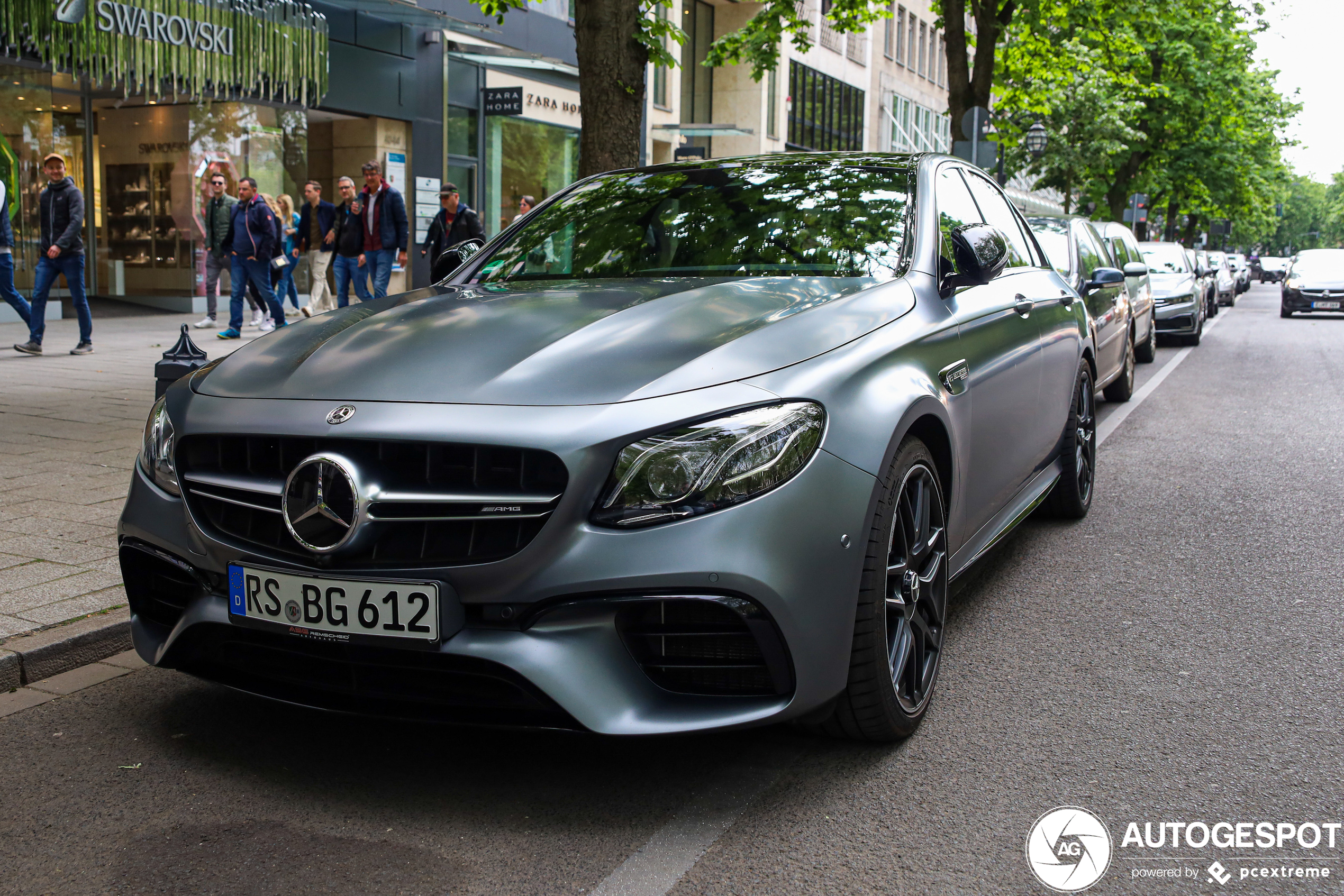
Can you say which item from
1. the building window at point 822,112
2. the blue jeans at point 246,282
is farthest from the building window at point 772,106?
the blue jeans at point 246,282

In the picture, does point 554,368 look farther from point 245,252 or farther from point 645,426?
point 245,252

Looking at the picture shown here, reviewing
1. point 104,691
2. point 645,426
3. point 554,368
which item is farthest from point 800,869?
point 104,691

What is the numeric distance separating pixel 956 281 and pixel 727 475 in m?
1.57

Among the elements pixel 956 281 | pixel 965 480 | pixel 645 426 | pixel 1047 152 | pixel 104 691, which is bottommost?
pixel 104 691

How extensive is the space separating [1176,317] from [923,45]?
114 ft

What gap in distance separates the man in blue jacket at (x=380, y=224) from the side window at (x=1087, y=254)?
7199 mm

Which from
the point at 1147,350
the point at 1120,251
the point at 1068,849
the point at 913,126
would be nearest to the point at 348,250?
the point at 1120,251

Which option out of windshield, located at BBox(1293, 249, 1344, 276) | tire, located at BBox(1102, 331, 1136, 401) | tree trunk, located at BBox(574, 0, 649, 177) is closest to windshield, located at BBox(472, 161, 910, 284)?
tree trunk, located at BBox(574, 0, 649, 177)

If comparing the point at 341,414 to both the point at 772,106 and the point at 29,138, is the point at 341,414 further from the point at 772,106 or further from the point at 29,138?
the point at 772,106

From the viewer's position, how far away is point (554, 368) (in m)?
3.01

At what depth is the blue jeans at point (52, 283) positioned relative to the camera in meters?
12.3

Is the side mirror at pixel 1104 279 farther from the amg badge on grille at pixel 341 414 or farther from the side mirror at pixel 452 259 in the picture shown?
the amg badge on grille at pixel 341 414

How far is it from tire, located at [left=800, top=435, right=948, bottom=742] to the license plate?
37.0 inches

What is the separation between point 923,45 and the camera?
50.6 m
